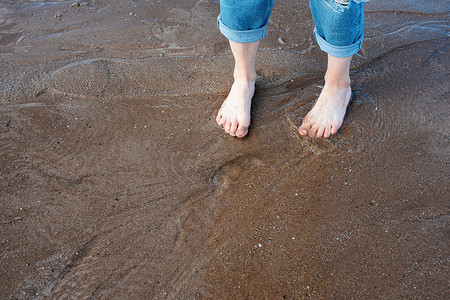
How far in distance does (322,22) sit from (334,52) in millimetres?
170

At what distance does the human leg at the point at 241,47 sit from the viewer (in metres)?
1.66

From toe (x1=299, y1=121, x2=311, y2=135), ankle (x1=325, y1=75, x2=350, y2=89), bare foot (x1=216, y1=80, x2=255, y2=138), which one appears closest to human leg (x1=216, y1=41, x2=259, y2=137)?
bare foot (x1=216, y1=80, x2=255, y2=138)

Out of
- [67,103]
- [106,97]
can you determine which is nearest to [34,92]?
[67,103]

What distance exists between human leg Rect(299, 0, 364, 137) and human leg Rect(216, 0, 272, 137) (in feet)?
0.95

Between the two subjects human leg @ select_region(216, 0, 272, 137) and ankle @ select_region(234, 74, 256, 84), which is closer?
human leg @ select_region(216, 0, 272, 137)

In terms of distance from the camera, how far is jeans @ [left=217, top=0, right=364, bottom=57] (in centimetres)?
148

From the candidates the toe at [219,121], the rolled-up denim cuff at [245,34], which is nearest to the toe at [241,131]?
the toe at [219,121]

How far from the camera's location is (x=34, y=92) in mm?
2188

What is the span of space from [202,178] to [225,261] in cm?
47

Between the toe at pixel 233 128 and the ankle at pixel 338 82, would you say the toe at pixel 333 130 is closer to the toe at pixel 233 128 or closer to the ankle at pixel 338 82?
the ankle at pixel 338 82

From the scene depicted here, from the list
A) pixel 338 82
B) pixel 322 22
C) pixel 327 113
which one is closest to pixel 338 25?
pixel 322 22

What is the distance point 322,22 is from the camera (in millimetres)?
1609

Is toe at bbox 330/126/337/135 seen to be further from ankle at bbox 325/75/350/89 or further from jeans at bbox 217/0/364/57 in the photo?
jeans at bbox 217/0/364/57

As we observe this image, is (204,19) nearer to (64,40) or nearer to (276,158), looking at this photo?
(64,40)
